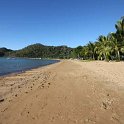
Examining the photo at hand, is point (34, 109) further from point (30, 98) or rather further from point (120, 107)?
point (120, 107)

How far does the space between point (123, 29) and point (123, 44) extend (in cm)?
826

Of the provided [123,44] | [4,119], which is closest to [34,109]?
[4,119]

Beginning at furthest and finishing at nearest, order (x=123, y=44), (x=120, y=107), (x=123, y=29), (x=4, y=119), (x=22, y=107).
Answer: (x=123, y=44), (x=123, y=29), (x=22, y=107), (x=120, y=107), (x=4, y=119)

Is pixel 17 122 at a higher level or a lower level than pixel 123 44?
lower

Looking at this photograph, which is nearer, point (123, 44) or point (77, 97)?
point (77, 97)

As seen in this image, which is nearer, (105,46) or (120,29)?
(120,29)

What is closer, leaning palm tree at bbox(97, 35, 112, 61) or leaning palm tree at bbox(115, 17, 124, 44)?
leaning palm tree at bbox(115, 17, 124, 44)

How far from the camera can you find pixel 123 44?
232ft

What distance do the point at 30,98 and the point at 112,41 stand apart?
64037 millimetres

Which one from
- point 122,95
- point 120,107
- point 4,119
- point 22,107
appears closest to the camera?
point 4,119

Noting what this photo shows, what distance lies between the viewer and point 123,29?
208 ft

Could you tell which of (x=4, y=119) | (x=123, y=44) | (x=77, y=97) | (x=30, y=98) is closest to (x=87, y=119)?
(x=4, y=119)

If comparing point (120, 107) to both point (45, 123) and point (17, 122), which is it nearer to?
point (45, 123)

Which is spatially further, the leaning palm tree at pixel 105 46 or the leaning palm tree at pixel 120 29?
the leaning palm tree at pixel 105 46
